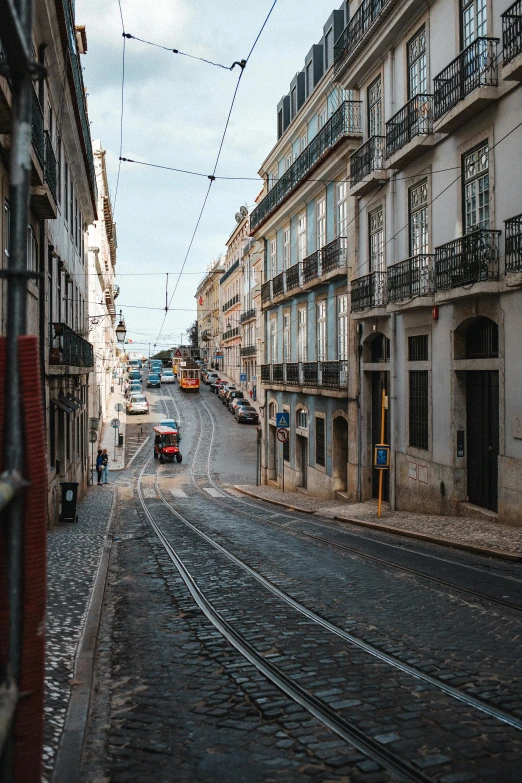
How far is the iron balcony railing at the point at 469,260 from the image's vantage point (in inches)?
552

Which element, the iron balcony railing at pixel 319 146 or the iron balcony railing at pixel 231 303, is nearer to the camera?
the iron balcony railing at pixel 319 146

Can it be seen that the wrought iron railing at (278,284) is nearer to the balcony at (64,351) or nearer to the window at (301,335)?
the window at (301,335)

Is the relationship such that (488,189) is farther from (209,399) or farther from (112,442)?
(209,399)

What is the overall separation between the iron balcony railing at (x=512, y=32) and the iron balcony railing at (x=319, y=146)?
8912 millimetres

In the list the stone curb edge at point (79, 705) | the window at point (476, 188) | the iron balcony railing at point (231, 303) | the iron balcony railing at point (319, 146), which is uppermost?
the iron balcony railing at point (231, 303)

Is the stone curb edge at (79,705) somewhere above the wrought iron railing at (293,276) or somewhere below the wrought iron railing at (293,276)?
below

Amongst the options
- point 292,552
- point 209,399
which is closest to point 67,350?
point 292,552

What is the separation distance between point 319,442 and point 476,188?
42.7 feet

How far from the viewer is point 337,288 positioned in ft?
78.9

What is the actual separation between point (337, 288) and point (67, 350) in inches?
380

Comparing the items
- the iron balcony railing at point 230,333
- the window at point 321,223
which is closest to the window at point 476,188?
the window at point 321,223

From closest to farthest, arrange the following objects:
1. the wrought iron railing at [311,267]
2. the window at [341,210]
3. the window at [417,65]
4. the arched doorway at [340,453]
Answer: the window at [417,65] → the window at [341,210] → the arched doorway at [340,453] → the wrought iron railing at [311,267]

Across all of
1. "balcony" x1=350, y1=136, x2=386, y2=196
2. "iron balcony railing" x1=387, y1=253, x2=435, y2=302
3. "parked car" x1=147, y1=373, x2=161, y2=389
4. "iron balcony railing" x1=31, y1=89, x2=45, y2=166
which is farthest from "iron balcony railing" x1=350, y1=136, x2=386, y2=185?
"parked car" x1=147, y1=373, x2=161, y2=389

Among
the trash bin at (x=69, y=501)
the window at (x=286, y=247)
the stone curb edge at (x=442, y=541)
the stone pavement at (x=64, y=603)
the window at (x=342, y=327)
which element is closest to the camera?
the stone pavement at (x=64, y=603)
